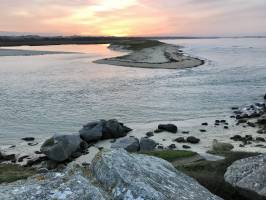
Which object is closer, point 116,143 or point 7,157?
point 7,157

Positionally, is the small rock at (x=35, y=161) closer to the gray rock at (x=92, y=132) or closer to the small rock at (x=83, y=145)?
the small rock at (x=83, y=145)

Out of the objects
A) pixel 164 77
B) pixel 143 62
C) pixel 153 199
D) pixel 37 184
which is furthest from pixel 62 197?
pixel 143 62

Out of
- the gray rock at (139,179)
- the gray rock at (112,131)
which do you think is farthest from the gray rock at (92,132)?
the gray rock at (139,179)

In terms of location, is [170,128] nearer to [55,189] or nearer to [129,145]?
[129,145]

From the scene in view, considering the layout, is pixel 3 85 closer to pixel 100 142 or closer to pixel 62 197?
pixel 100 142

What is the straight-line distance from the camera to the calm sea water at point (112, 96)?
3445cm

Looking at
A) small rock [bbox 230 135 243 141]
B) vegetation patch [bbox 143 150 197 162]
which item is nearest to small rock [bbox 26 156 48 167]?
vegetation patch [bbox 143 150 197 162]

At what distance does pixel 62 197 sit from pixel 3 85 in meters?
53.2

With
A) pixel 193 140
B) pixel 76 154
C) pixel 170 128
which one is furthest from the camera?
pixel 170 128

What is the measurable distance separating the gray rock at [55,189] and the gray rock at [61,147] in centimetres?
1660

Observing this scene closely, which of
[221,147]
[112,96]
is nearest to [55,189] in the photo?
[221,147]

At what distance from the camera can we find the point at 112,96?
47.0 metres

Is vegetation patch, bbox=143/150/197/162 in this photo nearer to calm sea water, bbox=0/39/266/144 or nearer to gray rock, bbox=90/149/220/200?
calm sea water, bbox=0/39/266/144

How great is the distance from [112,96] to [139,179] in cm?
4098
